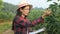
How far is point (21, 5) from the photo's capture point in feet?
12.7

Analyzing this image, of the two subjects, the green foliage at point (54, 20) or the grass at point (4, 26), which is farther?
the grass at point (4, 26)

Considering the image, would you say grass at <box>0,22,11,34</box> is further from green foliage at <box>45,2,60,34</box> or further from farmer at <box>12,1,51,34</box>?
farmer at <box>12,1,51,34</box>

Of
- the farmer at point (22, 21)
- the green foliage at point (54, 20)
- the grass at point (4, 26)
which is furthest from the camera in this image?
the grass at point (4, 26)

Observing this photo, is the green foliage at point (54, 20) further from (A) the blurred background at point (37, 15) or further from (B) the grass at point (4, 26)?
(B) the grass at point (4, 26)

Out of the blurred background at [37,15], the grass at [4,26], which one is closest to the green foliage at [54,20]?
the blurred background at [37,15]

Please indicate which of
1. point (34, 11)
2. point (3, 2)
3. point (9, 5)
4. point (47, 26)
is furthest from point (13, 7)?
point (47, 26)

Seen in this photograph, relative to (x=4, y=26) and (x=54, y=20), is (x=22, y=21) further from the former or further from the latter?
(x=4, y=26)

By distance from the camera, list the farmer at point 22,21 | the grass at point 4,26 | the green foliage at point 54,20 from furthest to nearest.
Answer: the grass at point 4,26 < the green foliage at point 54,20 < the farmer at point 22,21

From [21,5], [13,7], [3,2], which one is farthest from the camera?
[3,2]

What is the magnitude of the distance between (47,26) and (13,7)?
3.83 metres

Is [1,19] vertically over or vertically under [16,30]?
under

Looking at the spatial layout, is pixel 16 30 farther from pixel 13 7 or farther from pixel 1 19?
pixel 1 19

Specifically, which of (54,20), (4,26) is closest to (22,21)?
(54,20)

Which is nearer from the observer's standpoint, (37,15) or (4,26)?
(37,15)
